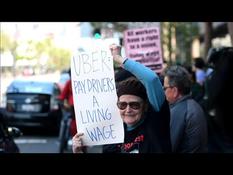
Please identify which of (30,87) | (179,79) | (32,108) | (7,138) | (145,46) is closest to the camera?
(179,79)

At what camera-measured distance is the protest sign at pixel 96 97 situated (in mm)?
4047

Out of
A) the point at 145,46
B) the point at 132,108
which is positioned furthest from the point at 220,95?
the point at 132,108

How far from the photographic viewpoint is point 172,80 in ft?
16.4

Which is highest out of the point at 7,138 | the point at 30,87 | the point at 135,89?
the point at 135,89

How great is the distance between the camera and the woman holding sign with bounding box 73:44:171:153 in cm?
389

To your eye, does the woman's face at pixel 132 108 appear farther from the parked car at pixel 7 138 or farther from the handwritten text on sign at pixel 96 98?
the parked car at pixel 7 138

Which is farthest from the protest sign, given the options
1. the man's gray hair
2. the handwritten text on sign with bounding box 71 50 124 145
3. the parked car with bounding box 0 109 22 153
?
the parked car with bounding box 0 109 22 153

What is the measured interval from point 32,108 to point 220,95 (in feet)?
18.1

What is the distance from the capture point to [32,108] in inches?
583

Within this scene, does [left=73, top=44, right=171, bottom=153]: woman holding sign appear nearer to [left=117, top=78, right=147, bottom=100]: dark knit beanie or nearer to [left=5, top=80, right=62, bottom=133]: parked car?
[left=117, top=78, right=147, bottom=100]: dark knit beanie

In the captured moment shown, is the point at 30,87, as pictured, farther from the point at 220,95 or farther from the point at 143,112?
the point at 143,112

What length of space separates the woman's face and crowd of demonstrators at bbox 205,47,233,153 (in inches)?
258

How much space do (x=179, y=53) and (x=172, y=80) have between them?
45468 mm
